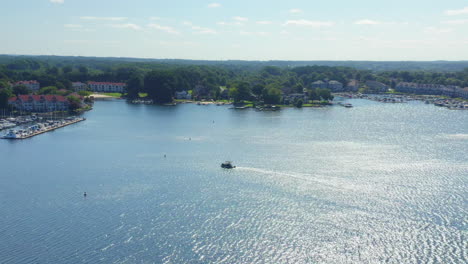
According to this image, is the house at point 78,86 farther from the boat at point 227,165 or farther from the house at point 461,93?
the house at point 461,93

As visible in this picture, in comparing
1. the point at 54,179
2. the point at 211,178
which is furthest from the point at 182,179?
the point at 54,179

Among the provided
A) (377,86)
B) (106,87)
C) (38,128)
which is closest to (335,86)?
(377,86)

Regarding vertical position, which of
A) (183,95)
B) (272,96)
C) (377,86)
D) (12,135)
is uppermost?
(377,86)

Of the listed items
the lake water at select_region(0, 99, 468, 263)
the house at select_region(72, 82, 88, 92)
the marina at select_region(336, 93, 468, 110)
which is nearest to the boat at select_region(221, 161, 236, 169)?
the lake water at select_region(0, 99, 468, 263)

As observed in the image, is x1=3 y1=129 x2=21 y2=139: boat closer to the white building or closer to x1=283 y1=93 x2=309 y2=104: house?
x1=283 y1=93 x2=309 y2=104: house

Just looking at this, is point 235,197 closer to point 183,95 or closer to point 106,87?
point 183,95

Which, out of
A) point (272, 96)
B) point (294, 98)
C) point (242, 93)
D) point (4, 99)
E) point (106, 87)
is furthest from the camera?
point (106, 87)

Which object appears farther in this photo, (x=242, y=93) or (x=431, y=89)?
(x=431, y=89)

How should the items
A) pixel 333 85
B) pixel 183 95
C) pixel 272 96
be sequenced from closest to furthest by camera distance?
pixel 272 96 < pixel 183 95 < pixel 333 85
